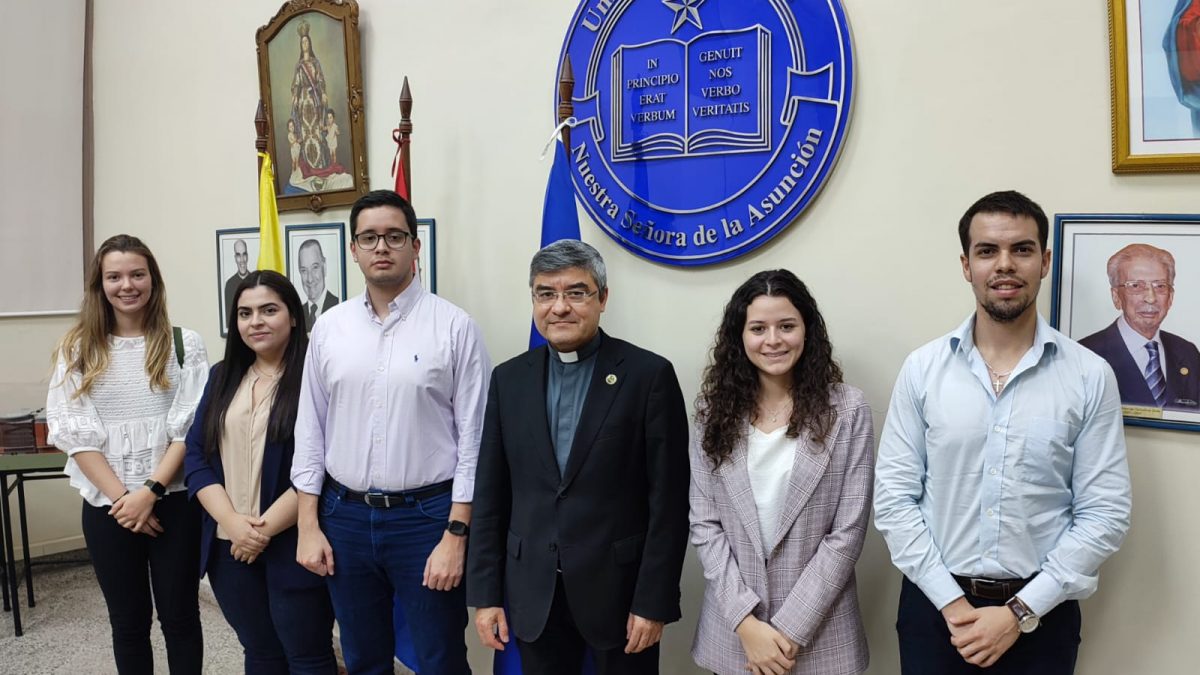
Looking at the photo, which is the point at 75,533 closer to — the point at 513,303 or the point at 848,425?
the point at 513,303

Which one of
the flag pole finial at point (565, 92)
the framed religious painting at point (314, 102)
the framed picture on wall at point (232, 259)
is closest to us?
the flag pole finial at point (565, 92)

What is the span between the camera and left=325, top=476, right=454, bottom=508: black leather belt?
2.05 m

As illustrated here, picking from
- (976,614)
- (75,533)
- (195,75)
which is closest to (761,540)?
(976,614)

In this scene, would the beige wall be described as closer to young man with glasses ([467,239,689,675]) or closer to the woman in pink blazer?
the woman in pink blazer

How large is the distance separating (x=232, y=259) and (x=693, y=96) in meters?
2.63

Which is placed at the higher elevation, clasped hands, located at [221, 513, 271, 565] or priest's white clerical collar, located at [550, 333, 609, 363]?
priest's white clerical collar, located at [550, 333, 609, 363]

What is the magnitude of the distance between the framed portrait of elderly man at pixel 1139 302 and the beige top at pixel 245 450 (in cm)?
197

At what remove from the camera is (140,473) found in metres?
2.44

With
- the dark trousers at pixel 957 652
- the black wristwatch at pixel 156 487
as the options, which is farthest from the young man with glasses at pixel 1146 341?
the black wristwatch at pixel 156 487

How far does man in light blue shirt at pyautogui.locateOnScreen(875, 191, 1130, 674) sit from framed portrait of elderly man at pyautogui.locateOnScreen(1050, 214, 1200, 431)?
0.18 metres

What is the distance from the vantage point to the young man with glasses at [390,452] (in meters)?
2.05

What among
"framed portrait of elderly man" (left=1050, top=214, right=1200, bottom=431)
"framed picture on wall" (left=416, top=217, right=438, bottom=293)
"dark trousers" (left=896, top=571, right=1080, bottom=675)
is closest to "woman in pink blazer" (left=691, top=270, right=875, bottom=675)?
"dark trousers" (left=896, top=571, right=1080, bottom=675)

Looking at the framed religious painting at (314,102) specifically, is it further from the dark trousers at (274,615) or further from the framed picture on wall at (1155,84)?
the framed picture on wall at (1155,84)

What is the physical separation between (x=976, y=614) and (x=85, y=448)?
2400mm
